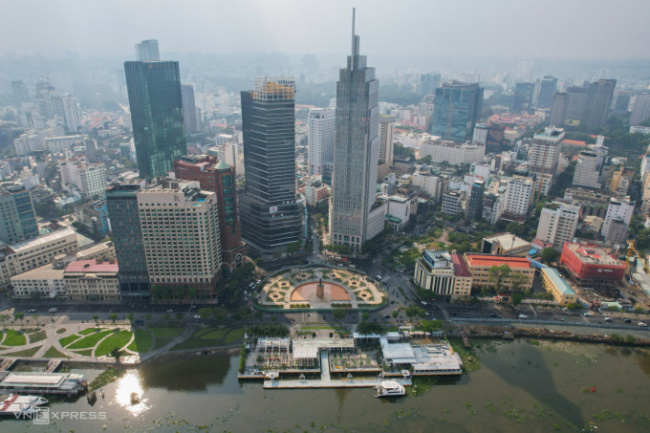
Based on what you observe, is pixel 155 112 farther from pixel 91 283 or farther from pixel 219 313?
pixel 219 313

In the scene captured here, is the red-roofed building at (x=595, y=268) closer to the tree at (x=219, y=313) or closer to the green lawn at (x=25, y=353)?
the tree at (x=219, y=313)

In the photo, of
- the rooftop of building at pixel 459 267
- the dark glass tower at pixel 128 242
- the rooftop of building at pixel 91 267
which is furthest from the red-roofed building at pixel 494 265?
the rooftop of building at pixel 91 267

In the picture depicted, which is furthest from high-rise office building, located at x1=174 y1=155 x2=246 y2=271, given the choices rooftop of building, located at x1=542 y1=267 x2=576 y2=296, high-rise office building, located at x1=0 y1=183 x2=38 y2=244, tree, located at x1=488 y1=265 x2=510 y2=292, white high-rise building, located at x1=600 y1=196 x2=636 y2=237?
white high-rise building, located at x1=600 y1=196 x2=636 y2=237

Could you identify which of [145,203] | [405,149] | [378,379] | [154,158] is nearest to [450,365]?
[378,379]

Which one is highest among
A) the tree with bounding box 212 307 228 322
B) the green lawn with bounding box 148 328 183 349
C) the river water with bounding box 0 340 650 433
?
the tree with bounding box 212 307 228 322

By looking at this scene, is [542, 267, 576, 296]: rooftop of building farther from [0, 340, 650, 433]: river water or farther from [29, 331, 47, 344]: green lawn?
[29, 331, 47, 344]: green lawn

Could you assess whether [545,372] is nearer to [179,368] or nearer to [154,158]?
[179,368]
